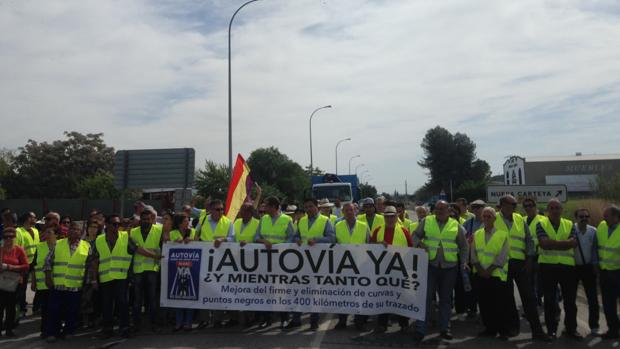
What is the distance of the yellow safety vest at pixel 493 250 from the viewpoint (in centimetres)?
700

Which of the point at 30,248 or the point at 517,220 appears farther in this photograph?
the point at 30,248

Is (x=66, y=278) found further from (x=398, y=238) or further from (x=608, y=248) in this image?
(x=608, y=248)

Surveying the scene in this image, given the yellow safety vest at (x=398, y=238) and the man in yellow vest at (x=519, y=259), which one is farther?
the yellow safety vest at (x=398, y=238)

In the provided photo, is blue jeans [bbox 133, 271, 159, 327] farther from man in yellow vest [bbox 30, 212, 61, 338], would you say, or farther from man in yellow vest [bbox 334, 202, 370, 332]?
man in yellow vest [bbox 334, 202, 370, 332]

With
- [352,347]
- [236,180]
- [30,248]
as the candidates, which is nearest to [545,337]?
[352,347]

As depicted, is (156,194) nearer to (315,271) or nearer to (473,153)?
(315,271)

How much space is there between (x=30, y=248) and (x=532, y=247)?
799 cm

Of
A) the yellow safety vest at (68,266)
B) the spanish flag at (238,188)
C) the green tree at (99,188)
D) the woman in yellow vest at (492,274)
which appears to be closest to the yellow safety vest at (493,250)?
the woman in yellow vest at (492,274)

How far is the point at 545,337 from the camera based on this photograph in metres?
6.84

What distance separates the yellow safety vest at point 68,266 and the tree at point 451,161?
260 ft

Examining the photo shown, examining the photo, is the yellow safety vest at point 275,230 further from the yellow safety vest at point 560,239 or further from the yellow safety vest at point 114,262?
the yellow safety vest at point 560,239

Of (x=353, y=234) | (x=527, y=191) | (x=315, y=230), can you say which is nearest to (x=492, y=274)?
(x=353, y=234)

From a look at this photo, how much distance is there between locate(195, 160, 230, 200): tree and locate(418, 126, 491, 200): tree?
53207 mm

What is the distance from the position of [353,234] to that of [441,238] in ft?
4.59
